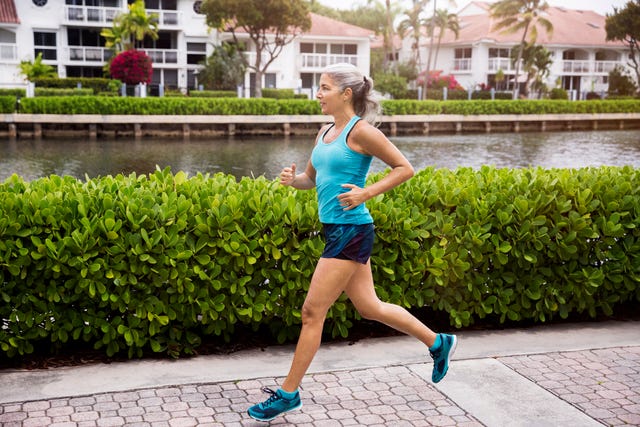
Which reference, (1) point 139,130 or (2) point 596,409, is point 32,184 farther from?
(1) point 139,130

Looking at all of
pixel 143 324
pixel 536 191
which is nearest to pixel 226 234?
pixel 143 324

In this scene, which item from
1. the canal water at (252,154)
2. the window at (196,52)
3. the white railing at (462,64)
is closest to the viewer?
the canal water at (252,154)

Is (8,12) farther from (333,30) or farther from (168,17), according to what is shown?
(333,30)

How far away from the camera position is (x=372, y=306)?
14.0 feet

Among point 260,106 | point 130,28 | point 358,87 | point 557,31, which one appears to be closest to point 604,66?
point 557,31

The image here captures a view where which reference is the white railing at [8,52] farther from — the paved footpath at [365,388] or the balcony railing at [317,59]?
the paved footpath at [365,388]

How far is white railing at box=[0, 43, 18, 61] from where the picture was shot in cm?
4722

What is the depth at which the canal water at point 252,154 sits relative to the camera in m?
24.1

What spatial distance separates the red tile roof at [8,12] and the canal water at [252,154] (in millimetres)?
18081

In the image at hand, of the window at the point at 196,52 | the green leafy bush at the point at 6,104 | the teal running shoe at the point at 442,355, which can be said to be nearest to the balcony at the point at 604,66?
the window at the point at 196,52

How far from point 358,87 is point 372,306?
3.94ft

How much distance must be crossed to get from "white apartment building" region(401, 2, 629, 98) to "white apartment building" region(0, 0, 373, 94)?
15144 mm

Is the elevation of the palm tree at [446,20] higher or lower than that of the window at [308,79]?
higher

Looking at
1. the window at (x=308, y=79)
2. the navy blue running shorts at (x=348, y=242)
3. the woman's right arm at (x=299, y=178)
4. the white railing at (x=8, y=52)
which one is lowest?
the navy blue running shorts at (x=348, y=242)
